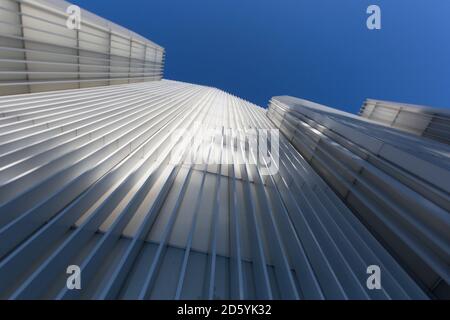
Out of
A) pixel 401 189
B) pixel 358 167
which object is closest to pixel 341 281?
pixel 401 189

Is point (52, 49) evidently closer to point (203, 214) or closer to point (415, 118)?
point (203, 214)

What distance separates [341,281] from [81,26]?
1321cm

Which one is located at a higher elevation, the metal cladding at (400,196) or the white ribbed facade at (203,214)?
the metal cladding at (400,196)

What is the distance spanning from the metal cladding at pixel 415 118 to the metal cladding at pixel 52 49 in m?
17.0

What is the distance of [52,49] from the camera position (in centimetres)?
899

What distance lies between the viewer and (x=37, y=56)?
8.27 meters

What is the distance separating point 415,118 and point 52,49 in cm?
1860

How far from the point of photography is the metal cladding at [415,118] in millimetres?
11602

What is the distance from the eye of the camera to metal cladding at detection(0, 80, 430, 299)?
2459mm
